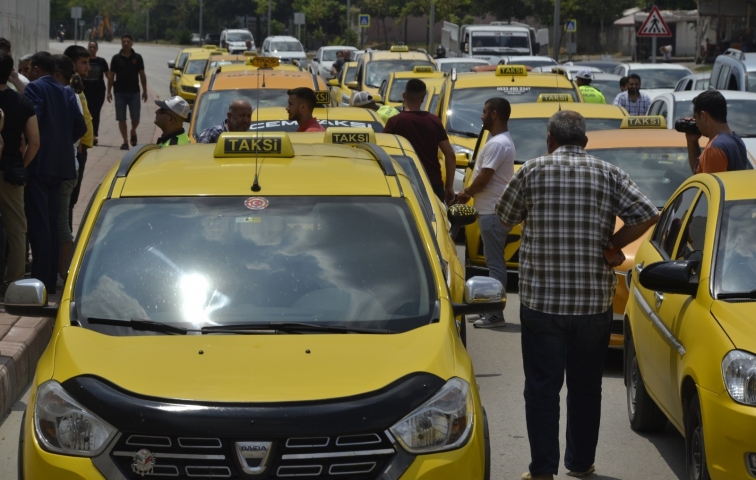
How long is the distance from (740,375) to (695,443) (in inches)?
22.6

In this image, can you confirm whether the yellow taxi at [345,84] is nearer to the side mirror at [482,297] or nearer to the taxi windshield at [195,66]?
the taxi windshield at [195,66]

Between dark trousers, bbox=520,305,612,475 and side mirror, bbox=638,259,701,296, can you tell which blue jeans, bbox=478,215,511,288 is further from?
side mirror, bbox=638,259,701,296

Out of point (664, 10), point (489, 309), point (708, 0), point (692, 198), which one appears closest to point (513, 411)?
point (692, 198)

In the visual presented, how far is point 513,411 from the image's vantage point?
759 cm

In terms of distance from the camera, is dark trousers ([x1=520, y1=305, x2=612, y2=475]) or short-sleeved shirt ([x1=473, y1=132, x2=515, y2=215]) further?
short-sleeved shirt ([x1=473, y1=132, x2=515, y2=215])

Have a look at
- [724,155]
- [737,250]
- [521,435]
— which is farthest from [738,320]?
[724,155]

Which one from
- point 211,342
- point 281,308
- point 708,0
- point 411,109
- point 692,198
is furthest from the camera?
point 708,0

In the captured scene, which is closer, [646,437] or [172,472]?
[172,472]

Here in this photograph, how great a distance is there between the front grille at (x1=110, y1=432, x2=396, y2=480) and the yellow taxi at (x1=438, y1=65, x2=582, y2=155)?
11.3 meters

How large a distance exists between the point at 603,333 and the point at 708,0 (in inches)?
1984

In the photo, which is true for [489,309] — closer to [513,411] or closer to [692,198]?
[692,198]

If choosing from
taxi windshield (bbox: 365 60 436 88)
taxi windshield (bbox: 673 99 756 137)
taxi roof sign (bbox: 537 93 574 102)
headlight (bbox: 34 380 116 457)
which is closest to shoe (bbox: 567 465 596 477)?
headlight (bbox: 34 380 116 457)

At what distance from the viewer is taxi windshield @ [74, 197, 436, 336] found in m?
4.96

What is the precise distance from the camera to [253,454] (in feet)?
13.7
